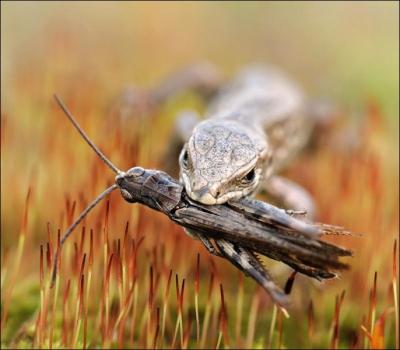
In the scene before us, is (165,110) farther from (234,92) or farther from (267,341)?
(267,341)

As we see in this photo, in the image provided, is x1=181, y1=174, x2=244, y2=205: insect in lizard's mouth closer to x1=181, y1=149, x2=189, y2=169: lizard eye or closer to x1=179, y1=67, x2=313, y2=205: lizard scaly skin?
x1=179, y1=67, x2=313, y2=205: lizard scaly skin

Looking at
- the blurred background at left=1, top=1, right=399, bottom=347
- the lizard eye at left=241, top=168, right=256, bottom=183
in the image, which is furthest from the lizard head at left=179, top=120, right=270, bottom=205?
the blurred background at left=1, top=1, right=399, bottom=347

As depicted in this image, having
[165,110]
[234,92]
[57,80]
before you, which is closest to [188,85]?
[165,110]

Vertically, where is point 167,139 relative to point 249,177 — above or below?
above

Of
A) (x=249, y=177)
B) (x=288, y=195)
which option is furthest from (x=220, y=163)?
(x=288, y=195)

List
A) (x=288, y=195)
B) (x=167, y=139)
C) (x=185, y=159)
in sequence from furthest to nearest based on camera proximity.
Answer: (x=167, y=139)
(x=288, y=195)
(x=185, y=159)

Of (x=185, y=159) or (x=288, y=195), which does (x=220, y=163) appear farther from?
(x=288, y=195)

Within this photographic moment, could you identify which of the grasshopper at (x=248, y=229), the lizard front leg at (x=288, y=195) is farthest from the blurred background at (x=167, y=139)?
the grasshopper at (x=248, y=229)
